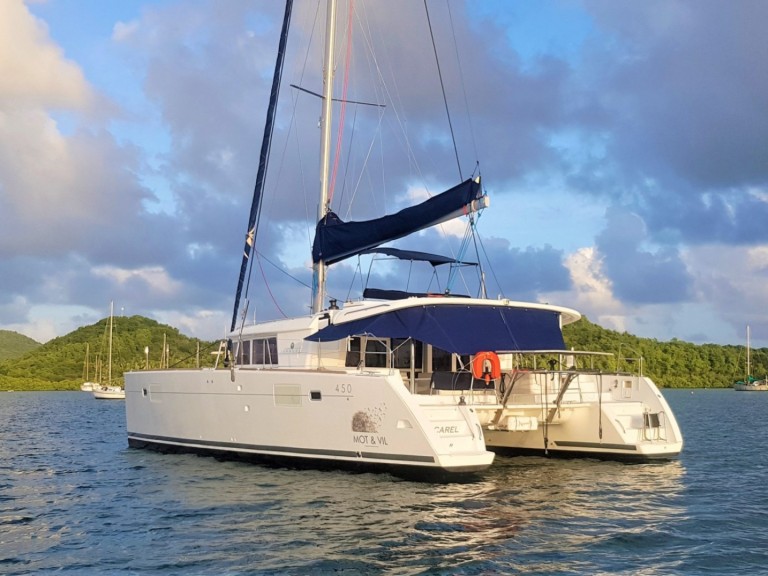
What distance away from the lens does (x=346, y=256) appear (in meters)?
16.1

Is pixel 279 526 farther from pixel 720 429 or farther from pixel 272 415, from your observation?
pixel 720 429

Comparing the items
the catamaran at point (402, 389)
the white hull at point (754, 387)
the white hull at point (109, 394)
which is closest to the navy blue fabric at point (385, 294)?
the catamaran at point (402, 389)

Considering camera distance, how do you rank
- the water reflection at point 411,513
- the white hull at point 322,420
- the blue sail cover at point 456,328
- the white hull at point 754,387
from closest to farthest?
the water reflection at point 411,513
the white hull at point 322,420
the blue sail cover at point 456,328
the white hull at point 754,387

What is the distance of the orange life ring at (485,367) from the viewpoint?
13.1 metres

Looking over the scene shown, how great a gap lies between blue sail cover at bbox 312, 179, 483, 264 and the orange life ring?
2.90 metres

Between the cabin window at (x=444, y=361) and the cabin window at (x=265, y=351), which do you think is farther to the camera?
the cabin window at (x=265, y=351)

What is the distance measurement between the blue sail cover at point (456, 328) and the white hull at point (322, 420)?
934 mm

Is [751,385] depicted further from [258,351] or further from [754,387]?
[258,351]

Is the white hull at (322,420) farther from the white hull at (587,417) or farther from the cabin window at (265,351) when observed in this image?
the white hull at (587,417)

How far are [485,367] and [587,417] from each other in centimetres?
296

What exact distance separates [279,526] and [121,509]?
294 cm

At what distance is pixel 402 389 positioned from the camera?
11961 mm

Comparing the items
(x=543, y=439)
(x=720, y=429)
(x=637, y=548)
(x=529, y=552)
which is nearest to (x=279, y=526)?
(x=529, y=552)

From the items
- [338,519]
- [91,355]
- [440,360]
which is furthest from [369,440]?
[91,355]
